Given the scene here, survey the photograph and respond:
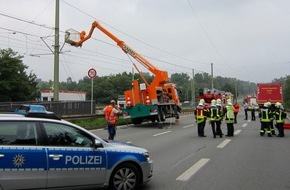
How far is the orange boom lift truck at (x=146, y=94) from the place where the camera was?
77.4 ft

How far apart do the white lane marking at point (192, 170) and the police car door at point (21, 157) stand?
3.28m

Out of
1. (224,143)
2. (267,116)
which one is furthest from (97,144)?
(267,116)

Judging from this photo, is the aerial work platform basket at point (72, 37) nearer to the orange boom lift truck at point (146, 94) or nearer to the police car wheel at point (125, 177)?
the orange boom lift truck at point (146, 94)

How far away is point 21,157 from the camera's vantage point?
19.0 ft

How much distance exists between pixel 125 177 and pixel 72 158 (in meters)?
1.09

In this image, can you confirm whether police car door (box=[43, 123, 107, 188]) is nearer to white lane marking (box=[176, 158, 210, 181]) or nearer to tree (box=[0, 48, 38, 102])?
white lane marking (box=[176, 158, 210, 181])

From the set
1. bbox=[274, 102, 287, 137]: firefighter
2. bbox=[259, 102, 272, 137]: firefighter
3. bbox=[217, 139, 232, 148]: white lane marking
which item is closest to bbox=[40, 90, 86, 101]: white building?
bbox=[259, 102, 272, 137]: firefighter

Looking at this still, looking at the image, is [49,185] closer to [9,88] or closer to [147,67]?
[147,67]

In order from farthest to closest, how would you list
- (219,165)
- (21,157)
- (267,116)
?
(267,116)
(219,165)
(21,157)

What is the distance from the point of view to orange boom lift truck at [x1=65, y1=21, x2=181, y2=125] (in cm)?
2358

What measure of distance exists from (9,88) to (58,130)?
147 ft

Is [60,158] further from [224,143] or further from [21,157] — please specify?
[224,143]

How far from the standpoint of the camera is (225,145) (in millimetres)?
14328

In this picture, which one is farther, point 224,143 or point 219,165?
point 224,143
